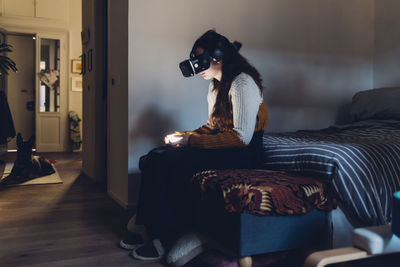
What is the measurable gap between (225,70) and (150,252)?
0.93 metres

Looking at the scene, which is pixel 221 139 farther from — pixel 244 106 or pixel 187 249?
pixel 187 249

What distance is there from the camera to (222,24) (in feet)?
9.52

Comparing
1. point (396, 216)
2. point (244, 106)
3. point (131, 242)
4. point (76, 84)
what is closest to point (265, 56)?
point (244, 106)

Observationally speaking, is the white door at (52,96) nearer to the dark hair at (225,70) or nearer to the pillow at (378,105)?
the pillow at (378,105)

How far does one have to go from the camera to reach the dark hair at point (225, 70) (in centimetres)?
179

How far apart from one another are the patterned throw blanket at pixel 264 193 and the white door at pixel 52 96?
5432 millimetres

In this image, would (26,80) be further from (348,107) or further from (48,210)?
(348,107)

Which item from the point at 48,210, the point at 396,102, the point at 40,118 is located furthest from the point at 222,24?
the point at 40,118

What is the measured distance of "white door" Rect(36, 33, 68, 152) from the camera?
6.36m

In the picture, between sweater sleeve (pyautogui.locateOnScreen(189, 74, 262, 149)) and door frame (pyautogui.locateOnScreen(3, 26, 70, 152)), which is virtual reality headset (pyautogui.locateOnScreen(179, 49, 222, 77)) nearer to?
sweater sleeve (pyautogui.locateOnScreen(189, 74, 262, 149))

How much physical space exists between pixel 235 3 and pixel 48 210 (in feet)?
6.76

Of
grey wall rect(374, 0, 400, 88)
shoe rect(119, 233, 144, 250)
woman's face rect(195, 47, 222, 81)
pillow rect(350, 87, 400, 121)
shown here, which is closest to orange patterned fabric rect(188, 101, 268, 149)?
woman's face rect(195, 47, 222, 81)

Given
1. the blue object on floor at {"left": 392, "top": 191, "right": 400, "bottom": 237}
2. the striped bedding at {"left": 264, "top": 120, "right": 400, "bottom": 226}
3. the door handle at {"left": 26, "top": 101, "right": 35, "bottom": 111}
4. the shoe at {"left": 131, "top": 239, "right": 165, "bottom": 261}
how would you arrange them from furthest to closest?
the door handle at {"left": 26, "top": 101, "right": 35, "bottom": 111}, the shoe at {"left": 131, "top": 239, "right": 165, "bottom": 261}, the striped bedding at {"left": 264, "top": 120, "right": 400, "bottom": 226}, the blue object on floor at {"left": 392, "top": 191, "right": 400, "bottom": 237}

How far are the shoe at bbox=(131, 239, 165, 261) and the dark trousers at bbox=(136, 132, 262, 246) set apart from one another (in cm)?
4
